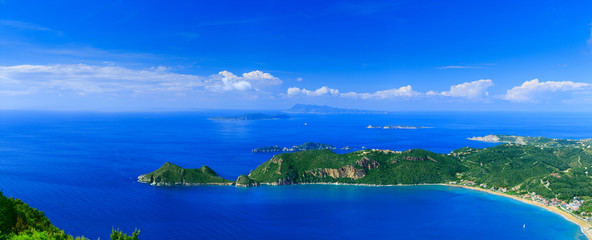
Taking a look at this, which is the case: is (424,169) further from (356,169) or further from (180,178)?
(180,178)

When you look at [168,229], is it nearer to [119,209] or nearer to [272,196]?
[119,209]

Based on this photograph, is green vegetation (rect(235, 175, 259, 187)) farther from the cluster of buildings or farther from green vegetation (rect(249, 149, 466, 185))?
the cluster of buildings

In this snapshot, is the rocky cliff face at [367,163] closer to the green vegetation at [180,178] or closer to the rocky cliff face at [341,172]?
the rocky cliff face at [341,172]

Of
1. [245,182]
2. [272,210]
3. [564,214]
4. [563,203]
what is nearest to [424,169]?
[563,203]

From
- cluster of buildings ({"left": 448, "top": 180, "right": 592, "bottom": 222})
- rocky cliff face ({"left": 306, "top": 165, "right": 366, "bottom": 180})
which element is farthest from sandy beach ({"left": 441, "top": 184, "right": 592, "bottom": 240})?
rocky cliff face ({"left": 306, "top": 165, "right": 366, "bottom": 180})

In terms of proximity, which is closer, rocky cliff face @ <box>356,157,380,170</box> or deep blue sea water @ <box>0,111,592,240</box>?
deep blue sea water @ <box>0,111,592,240</box>

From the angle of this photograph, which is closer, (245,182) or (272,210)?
(272,210)
